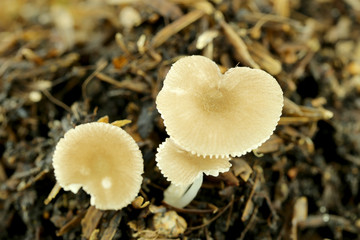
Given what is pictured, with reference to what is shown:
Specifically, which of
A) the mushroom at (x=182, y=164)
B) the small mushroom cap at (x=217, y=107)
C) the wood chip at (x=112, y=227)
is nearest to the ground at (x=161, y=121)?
the wood chip at (x=112, y=227)

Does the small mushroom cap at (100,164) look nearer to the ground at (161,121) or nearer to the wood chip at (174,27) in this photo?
the ground at (161,121)

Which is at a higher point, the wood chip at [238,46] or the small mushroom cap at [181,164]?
the wood chip at [238,46]

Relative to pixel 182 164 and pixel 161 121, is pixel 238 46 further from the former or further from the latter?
pixel 182 164

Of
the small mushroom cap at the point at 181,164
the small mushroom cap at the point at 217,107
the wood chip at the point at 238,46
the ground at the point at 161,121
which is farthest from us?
the wood chip at the point at 238,46

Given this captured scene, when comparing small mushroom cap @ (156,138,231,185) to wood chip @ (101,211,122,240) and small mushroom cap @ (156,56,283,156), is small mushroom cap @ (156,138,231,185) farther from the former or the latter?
wood chip @ (101,211,122,240)

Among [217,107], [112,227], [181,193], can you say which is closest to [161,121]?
[181,193]

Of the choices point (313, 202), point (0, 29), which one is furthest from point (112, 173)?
point (0, 29)
